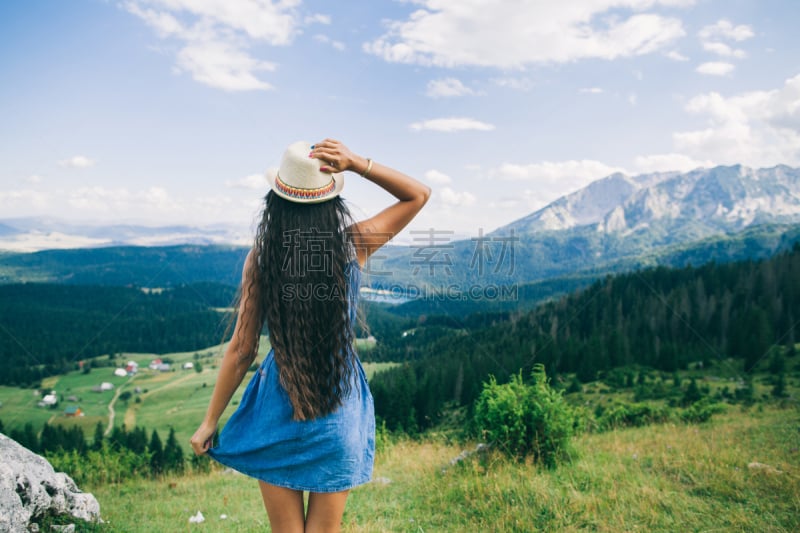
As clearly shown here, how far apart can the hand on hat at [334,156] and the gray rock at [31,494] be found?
219 inches

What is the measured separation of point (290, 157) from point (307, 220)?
384 mm

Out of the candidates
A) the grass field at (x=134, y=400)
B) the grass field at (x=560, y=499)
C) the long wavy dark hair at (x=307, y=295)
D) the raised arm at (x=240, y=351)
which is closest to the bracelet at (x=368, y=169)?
the long wavy dark hair at (x=307, y=295)

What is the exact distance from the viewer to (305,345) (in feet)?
9.19

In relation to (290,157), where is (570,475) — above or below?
below

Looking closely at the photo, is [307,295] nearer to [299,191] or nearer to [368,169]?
[299,191]

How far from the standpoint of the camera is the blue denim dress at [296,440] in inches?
113

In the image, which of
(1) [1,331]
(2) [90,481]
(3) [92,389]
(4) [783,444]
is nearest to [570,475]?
(4) [783,444]

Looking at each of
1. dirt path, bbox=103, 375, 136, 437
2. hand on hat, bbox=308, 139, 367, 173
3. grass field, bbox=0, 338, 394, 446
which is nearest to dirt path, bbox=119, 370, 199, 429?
grass field, bbox=0, 338, 394, 446

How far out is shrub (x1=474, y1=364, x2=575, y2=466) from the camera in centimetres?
809

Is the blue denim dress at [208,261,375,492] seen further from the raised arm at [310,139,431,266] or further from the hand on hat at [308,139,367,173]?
the hand on hat at [308,139,367,173]

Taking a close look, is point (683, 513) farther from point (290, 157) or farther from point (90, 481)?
point (90, 481)

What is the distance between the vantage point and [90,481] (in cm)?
1229

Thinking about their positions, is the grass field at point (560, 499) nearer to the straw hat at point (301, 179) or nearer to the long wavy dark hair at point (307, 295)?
the long wavy dark hair at point (307, 295)

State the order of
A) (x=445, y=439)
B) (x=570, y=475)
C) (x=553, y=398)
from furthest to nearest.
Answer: (x=445, y=439) → (x=553, y=398) → (x=570, y=475)
